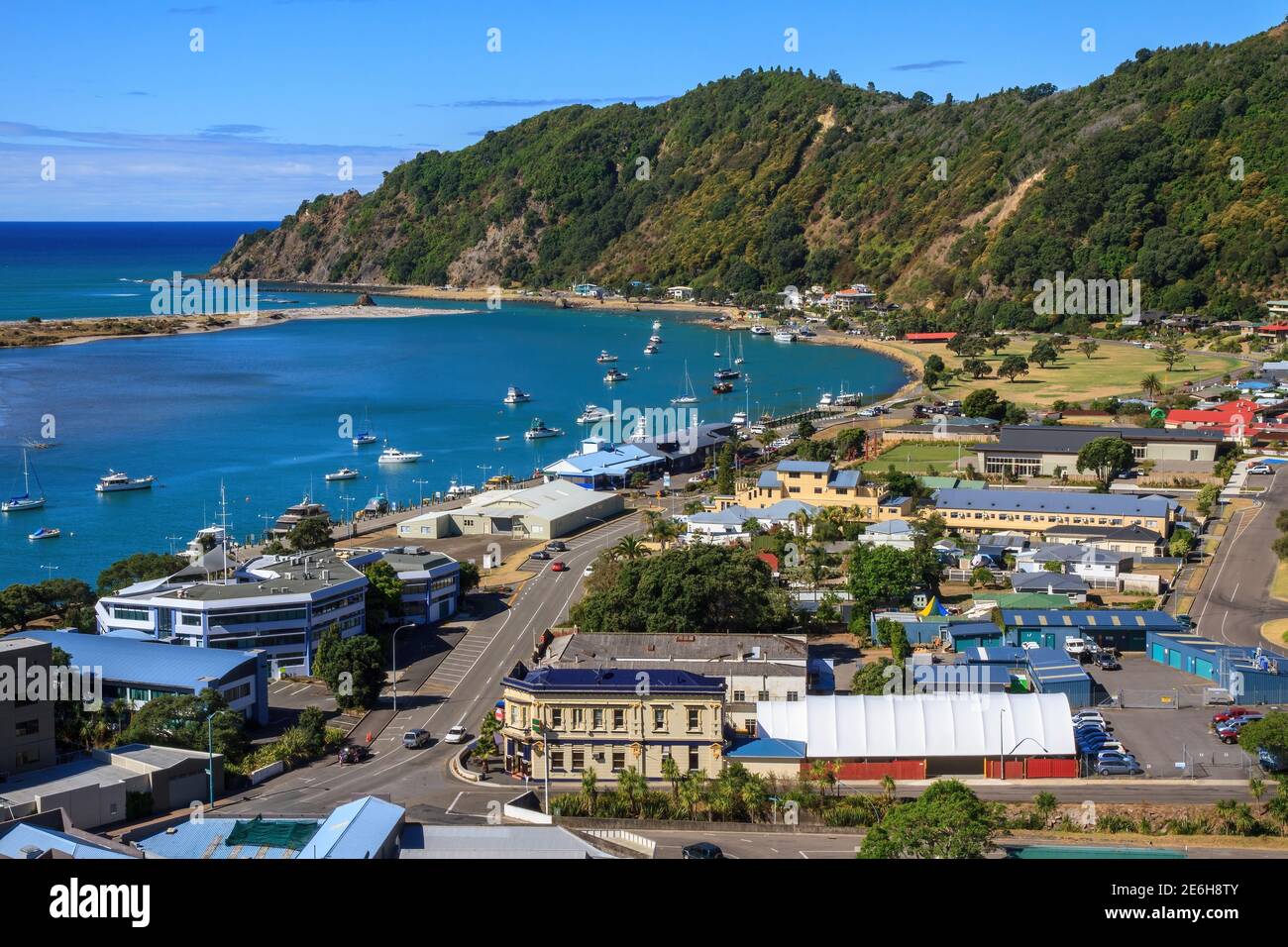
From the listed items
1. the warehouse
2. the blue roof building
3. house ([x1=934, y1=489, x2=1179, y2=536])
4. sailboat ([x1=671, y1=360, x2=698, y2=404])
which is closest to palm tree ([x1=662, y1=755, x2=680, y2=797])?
the warehouse

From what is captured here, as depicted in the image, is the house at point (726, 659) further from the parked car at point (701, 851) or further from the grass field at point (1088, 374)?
the grass field at point (1088, 374)

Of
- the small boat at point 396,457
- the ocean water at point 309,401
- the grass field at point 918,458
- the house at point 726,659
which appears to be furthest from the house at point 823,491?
the small boat at point 396,457

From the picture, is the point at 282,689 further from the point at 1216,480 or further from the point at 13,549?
the point at 1216,480

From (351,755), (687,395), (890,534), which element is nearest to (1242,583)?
A: (890,534)

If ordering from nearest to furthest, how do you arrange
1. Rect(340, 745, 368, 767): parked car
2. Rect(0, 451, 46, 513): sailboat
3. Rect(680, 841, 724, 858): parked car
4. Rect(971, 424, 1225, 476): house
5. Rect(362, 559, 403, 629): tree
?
1. Rect(680, 841, 724, 858): parked car
2. Rect(340, 745, 368, 767): parked car
3. Rect(362, 559, 403, 629): tree
4. Rect(971, 424, 1225, 476): house
5. Rect(0, 451, 46, 513): sailboat

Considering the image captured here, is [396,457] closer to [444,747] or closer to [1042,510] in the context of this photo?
[1042,510]

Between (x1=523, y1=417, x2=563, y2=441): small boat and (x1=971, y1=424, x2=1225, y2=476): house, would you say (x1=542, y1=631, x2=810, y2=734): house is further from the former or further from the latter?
(x1=523, y1=417, x2=563, y2=441): small boat
